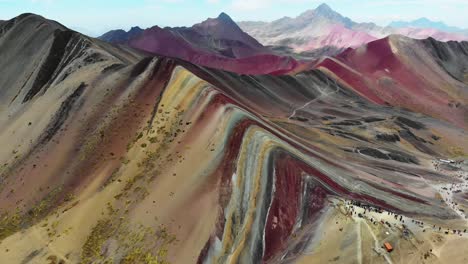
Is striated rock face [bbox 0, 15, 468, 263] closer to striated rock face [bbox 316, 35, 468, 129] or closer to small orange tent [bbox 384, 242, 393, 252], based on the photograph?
small orange tent [bbox 384, 242, 393, 252]

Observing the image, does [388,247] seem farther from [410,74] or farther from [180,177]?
[410,74]

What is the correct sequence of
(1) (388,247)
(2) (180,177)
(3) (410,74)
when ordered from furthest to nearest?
(3) (410,74)
(2) (180,177)
(1) (388,247)

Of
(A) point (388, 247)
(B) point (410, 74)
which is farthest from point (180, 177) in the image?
(B) point (410, 74)

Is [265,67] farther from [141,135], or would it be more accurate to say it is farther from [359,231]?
Result: [359,231]

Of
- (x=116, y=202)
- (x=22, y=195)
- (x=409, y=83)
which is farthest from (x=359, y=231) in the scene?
(x=409, y=83)

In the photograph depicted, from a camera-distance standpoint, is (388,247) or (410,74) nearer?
(388,247)

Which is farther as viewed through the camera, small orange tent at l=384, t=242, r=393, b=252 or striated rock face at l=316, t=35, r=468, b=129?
striated rock face at l=316, t=35, r=468, b=129

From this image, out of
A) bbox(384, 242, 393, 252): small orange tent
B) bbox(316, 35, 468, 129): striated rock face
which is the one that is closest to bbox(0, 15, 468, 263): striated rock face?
bbox(384, 242, 393, 252): small orange tent

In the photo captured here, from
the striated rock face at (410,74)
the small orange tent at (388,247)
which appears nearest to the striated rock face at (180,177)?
the small orange tent at (388,247)
